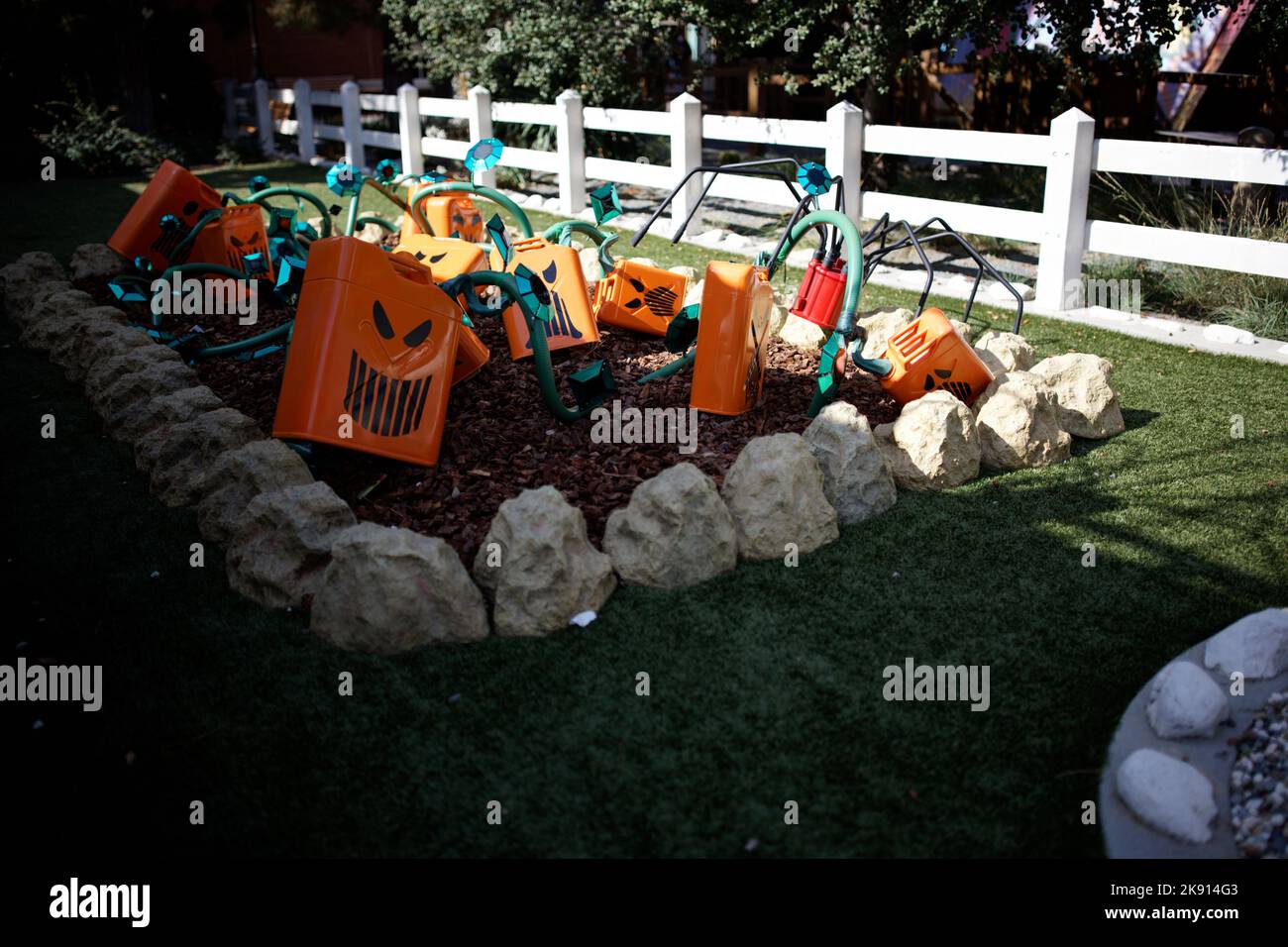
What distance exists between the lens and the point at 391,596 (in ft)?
10.7

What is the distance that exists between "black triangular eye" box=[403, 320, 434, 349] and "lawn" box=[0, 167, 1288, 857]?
1.12 meters

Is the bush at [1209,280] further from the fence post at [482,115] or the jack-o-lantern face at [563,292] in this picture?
the fence post at [482,115]

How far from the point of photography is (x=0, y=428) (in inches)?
203

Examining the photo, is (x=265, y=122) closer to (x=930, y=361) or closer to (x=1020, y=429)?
(x=930, y=361)

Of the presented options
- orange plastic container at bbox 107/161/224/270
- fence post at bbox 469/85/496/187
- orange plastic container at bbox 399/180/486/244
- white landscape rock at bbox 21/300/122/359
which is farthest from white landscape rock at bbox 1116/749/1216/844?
fence post at bbox 469/85/496/187

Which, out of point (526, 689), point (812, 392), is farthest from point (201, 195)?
point (526, 689)

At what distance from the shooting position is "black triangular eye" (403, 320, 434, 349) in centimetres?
413

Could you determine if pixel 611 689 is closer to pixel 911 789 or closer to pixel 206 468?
pixel 911 789

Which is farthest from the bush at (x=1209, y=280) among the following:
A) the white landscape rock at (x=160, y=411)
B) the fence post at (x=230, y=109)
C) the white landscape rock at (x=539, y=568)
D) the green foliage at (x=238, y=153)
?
the fence post at (x=230, y=109)

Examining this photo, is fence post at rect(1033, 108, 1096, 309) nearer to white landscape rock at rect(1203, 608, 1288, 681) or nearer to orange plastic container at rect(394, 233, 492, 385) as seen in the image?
orange plastic container at rect(394, 233, 492, 385)

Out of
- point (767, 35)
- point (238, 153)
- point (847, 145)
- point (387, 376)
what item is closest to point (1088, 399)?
point (387, 376)

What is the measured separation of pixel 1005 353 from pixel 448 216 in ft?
12.4

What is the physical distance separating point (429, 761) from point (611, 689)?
58 centimetres
